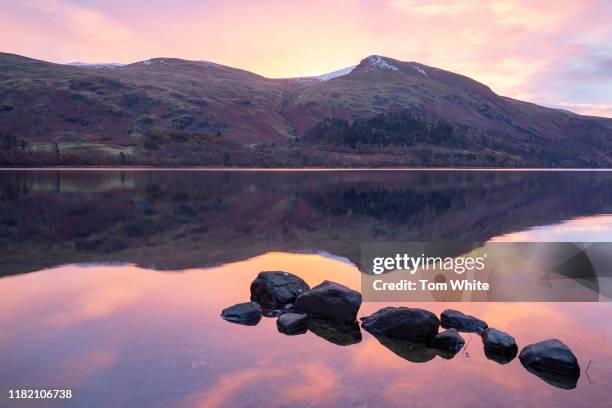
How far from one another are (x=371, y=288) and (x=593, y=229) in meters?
23.5

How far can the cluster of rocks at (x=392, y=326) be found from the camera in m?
11.9

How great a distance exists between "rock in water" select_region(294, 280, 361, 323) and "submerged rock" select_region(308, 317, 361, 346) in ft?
0.68

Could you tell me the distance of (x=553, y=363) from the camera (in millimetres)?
11773

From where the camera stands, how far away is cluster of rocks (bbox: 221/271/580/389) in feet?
39.1

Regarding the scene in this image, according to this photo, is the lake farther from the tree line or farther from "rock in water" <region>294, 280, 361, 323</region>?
the tree line

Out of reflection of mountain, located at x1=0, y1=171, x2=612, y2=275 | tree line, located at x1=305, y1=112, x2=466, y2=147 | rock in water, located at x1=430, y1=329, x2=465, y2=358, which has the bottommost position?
reflection of mountain, located at x1=0, y1=171, x2=612, y2=275

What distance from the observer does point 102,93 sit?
18888cm

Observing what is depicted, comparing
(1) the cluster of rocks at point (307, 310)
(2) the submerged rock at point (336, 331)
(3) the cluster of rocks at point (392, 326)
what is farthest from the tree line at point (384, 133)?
(2) the submerged rock at point (336, 331)

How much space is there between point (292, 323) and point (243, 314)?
1.56 meters

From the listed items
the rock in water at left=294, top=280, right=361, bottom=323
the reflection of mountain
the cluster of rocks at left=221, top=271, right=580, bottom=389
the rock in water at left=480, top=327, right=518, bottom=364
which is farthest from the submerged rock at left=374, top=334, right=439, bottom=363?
the reflection of mountain

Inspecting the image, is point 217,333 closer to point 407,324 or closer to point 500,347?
point 407,324

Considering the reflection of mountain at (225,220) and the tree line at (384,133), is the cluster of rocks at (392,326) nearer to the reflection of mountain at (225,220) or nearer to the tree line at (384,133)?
the reflection of mountain at (225,220)

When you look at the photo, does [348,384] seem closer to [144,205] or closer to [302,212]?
[302,212]

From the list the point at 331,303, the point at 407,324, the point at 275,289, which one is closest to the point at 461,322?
the point at 407,324
